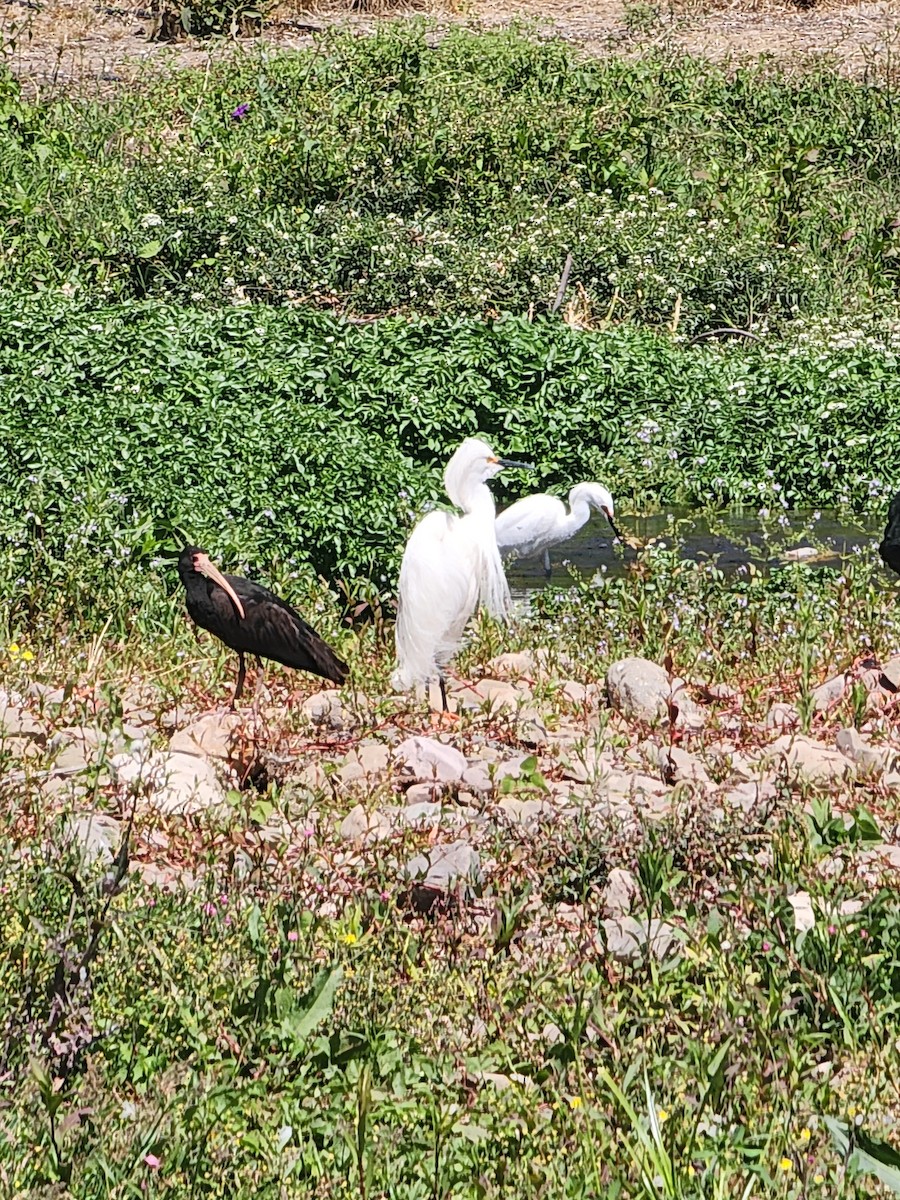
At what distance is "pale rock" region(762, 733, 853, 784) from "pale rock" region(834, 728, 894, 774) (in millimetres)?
30

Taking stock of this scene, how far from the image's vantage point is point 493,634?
661 cm

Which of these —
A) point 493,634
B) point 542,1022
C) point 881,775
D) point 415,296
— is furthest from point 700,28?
point 542,1022

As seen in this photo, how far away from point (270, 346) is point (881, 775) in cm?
492

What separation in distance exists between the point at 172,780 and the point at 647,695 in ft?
5.42

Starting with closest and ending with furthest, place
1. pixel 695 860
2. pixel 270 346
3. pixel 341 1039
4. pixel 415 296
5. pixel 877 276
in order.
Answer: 1. pixel 341 1039
2. pixel 695 860
3. pixel 270 346
4. pixel 415 296
5. pixel 877 276

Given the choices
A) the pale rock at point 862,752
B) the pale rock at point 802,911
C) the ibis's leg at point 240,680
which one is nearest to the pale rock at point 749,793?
the pale rock at point 862,752

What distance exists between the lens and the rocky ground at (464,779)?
4.39 meters

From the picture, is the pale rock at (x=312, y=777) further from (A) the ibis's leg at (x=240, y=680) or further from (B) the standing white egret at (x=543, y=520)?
(B) the standing white egret at (x=543, y=520)

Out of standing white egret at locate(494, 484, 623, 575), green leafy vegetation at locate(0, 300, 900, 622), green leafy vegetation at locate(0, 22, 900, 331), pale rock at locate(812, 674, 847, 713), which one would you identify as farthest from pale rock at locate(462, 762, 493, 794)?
green leafy vegetation at locate(0, 22, 900, 331)

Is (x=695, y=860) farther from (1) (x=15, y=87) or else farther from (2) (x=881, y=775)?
(1) (x=15, y=87)

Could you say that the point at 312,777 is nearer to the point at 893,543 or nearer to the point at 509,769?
the point at 509,769

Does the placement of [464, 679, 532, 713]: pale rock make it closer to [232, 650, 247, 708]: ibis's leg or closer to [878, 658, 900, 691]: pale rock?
[232, 650, 247, 708]: ibis's leg

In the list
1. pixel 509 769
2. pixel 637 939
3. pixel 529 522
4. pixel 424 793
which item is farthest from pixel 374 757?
pixel 529 522

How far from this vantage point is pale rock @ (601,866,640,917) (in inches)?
166
